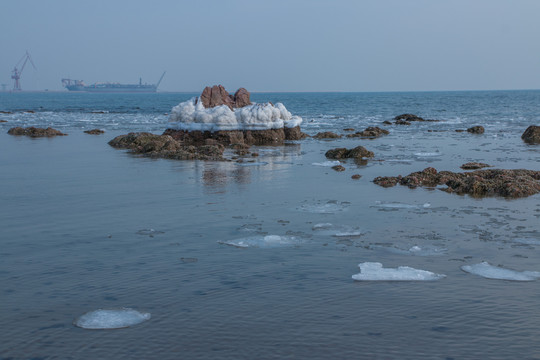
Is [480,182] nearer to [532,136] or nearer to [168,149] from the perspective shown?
[168,149]

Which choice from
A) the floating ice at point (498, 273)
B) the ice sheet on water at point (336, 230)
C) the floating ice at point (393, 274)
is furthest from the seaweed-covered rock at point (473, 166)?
the floating ice at point (393, 274)

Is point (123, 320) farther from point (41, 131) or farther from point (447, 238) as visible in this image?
point (41, 131)

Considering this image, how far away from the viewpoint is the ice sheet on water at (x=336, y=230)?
8914 millimetres

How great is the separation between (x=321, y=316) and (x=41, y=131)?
1115 inches

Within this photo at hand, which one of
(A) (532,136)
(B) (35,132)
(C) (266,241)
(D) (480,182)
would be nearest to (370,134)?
(A) (532,136)

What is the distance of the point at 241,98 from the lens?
101 ft

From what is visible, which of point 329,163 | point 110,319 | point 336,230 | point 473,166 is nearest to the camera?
point 110,319

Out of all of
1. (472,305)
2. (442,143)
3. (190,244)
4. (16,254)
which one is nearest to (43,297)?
(16,254)

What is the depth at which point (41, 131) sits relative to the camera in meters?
30.4

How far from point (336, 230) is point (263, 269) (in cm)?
233

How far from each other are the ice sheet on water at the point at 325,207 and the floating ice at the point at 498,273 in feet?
12.2

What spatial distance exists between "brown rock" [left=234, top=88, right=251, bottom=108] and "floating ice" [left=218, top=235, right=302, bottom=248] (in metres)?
22.4

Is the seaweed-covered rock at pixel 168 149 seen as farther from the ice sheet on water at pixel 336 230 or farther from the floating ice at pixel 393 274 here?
the floating ice at pixel 393 274

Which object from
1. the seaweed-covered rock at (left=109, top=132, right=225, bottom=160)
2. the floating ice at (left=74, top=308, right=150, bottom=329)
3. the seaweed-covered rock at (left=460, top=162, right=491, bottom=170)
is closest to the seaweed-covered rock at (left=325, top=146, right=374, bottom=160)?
the seaweed-covered rock at (left=460, top=162, right=491, bottom=170)
